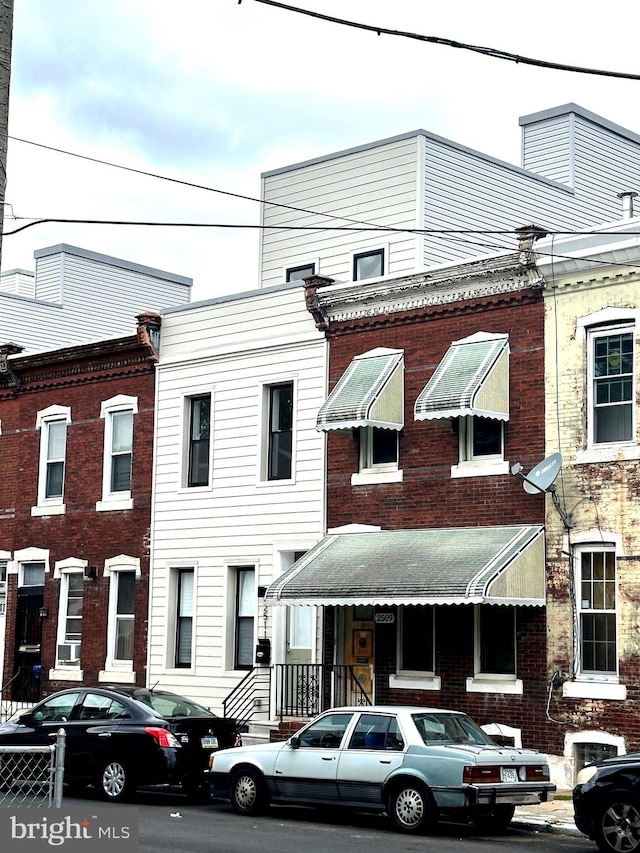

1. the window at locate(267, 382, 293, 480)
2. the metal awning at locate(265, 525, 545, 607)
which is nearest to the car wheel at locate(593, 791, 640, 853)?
the metal awning at locate(265, 525, 545, 607)

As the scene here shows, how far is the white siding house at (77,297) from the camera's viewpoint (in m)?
41.3

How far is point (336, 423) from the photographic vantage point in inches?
878

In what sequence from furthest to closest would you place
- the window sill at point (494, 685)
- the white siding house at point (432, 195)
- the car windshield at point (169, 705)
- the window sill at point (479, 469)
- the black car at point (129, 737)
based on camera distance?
the white siding house at point (432, 195) < the window sill at point (479, 469) < the window sill at point (494, 685) < the car windshield at point (169, 705) < the black car at point (129, 737)

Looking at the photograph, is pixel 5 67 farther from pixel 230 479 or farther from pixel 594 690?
pixel 230 479

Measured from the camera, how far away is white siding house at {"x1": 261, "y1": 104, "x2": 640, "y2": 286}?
93.1ft

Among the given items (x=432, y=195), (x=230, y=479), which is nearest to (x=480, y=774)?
(x=230, y=479)

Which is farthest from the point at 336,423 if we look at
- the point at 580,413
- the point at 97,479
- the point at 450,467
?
the point at 97,479

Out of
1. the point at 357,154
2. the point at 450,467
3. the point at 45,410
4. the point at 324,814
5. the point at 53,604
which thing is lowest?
the point at 324,814

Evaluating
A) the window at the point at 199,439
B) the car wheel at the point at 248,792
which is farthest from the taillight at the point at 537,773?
the window at the point at 199,439

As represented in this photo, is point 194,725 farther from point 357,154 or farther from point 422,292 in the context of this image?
point 357,154

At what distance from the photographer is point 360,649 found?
22812 mm

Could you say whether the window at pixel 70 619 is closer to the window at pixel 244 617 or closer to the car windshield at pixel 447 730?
the window at pixel 244 617

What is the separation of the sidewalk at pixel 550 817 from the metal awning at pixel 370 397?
22.9 feet

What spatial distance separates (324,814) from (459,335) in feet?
27.4
